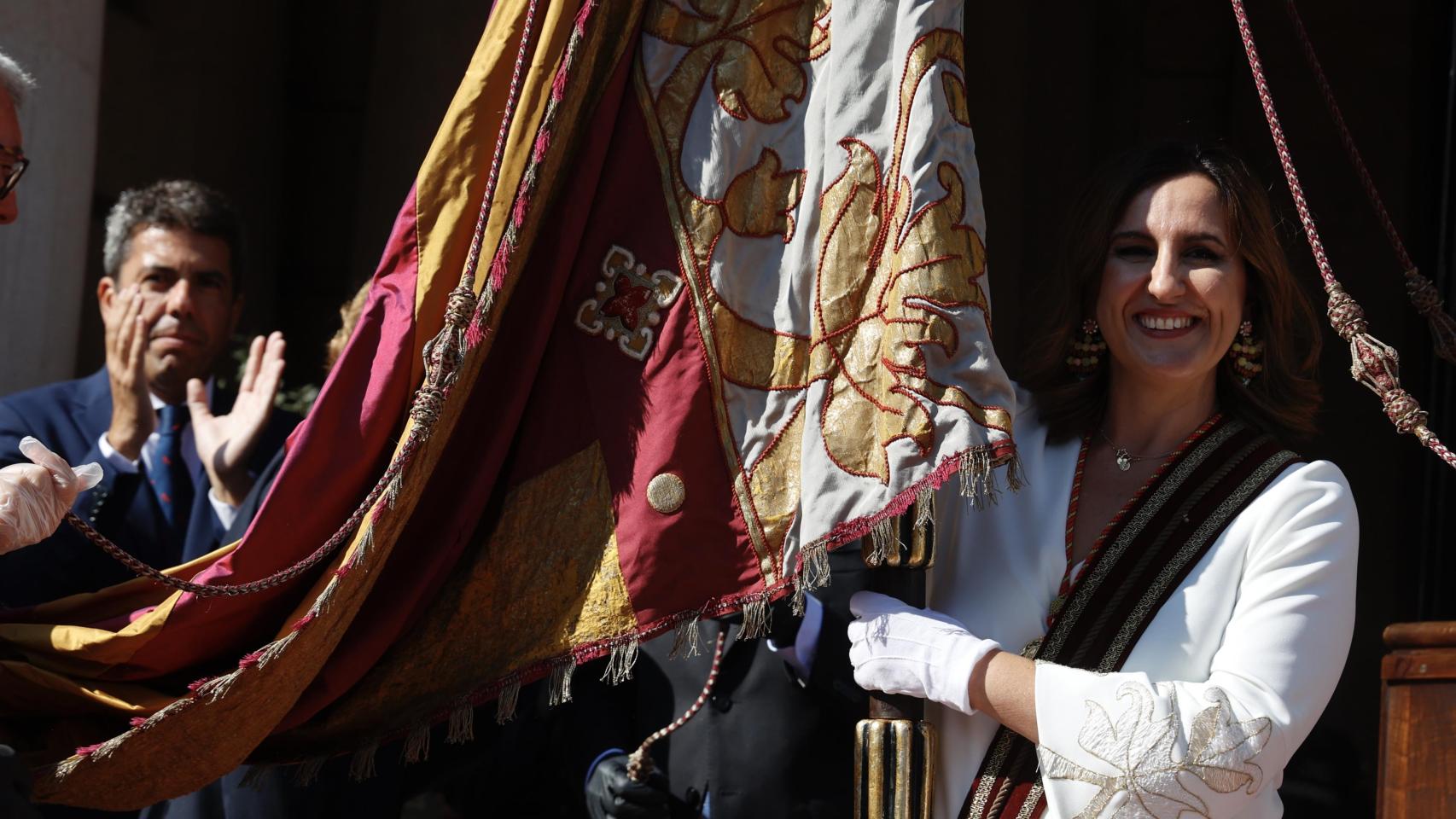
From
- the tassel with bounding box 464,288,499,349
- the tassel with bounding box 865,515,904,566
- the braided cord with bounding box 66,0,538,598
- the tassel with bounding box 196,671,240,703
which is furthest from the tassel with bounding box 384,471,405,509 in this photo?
the tassel with bounding box 865,515,904,566

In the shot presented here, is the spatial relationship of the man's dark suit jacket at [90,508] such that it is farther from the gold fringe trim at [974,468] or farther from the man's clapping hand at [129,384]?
the gold fringe trim at [974,468]

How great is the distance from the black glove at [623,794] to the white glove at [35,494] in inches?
44.5

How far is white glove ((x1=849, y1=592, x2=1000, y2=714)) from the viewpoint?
221 cm

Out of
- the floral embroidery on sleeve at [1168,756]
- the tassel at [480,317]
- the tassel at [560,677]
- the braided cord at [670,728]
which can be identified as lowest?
the braided cord at [670,728]

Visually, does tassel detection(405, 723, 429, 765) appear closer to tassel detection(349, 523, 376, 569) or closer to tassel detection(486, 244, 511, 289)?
tassel detection(349, 523, 376, 569)

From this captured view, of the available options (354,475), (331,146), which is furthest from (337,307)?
(354,475)

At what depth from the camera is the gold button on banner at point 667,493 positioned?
238 cm

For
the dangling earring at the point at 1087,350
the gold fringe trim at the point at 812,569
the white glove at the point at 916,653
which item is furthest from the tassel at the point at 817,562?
the dangling earring at the point at 1087,350

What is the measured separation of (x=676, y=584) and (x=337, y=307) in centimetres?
351

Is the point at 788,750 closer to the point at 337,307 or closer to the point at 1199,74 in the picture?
the point at 1199,74

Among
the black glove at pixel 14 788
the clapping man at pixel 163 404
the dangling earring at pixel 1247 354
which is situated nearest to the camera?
the black glove at pixel 14 788

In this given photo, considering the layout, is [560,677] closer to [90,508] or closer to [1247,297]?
[1247,297]

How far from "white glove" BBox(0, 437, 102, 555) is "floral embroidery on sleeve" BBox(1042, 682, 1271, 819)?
4.93ft

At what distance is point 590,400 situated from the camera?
2.49 metres
